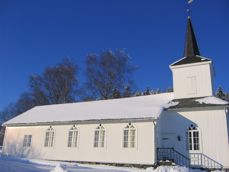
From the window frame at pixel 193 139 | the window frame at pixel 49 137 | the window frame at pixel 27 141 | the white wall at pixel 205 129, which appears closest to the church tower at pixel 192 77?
the white wall at pixel 205 129

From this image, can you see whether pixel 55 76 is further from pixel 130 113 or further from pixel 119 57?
pixel 130 113

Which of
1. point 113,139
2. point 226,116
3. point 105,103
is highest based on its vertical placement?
point 105,103

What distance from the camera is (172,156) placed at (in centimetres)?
1792

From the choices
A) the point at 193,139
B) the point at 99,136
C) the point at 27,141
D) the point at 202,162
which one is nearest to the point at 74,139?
the point at 99,136

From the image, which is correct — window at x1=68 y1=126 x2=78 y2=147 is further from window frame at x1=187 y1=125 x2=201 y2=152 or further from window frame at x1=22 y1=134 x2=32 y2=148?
window frame at x1=187 y1=125 x2=201 y2=152

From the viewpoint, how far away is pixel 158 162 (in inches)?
666

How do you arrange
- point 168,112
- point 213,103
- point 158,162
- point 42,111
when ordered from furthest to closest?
point 42,111
point 168,112
point 213,103
point 158,162

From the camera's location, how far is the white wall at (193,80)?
20.6 metres

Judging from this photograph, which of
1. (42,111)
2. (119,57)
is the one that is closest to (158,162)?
(42,111)

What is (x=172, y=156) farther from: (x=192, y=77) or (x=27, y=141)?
(x=27, y=141)

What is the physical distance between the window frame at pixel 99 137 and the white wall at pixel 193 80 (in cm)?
656

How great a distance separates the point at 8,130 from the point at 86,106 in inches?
302

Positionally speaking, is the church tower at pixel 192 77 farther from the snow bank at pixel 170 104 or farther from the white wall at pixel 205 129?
the white wall at pixel 205 129

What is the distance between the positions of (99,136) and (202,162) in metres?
7.37
